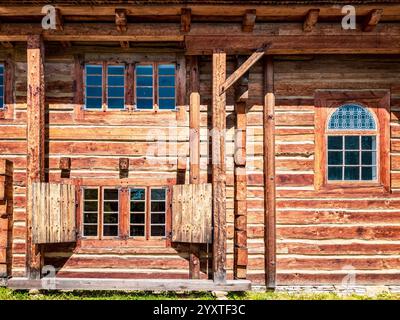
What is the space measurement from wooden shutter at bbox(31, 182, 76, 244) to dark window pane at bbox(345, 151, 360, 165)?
5687 millimetres

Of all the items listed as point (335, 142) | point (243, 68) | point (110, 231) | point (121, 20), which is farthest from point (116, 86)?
point (335, 142)

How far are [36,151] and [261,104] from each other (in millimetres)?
4577

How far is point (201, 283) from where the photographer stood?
751 centimetres

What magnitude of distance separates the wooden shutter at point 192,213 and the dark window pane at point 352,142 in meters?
3.15

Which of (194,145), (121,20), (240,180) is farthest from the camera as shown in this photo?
(194,145)

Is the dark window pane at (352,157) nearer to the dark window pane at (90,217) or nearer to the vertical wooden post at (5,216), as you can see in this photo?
the dark window pane at (90,217)

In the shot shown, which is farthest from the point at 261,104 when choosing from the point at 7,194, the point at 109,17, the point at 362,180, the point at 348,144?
the point at 7,194

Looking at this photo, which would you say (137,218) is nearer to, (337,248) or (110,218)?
(110,218)

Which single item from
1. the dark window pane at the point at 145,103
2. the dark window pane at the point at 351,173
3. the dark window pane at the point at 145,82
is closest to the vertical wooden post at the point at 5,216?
the dark window pane at the point at 145,103

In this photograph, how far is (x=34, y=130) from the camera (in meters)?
7.46

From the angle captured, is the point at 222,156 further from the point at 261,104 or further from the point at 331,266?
the point at 331,266

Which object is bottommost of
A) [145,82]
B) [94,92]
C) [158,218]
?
[158,218]

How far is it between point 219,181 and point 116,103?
2.82m

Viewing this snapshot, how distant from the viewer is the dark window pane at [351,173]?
8.42 metres
